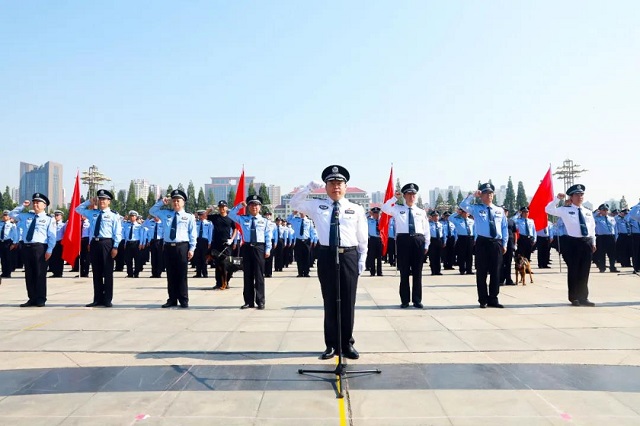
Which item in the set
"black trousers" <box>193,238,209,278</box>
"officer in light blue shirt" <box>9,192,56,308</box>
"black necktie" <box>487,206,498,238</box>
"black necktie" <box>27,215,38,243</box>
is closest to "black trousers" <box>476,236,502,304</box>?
"black necktie" <box>487,206,498,238</box>

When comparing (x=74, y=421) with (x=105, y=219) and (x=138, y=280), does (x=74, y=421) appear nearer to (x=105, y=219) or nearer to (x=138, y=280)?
(x=105, y=219)

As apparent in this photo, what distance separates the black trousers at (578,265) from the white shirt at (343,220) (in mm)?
5729

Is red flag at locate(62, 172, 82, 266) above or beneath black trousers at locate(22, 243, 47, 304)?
above

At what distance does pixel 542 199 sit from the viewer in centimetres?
1277

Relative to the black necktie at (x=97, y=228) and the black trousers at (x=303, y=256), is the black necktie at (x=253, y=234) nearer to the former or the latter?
the black necktie at (x=97, y=228)

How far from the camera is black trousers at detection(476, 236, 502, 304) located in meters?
9.06

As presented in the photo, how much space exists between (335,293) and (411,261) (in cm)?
421

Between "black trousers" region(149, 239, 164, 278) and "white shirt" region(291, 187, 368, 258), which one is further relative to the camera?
"black trousers" region(149, 239, 164, 278)

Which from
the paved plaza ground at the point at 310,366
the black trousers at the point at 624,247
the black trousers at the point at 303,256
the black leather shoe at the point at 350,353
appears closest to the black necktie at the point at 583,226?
the paved plaza ground at the point at 310,366

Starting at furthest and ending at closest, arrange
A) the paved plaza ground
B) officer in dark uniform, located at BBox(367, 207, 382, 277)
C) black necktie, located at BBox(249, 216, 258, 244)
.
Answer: officer in dark uniform, located at BBox(367, 207, 382, 277) < black necktie, located at BBox(249, 216, 258, 244) < the paved plaza ground

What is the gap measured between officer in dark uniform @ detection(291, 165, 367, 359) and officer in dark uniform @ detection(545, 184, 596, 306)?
5.80 m

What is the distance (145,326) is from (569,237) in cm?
852

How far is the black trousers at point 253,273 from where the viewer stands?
9.11 meters

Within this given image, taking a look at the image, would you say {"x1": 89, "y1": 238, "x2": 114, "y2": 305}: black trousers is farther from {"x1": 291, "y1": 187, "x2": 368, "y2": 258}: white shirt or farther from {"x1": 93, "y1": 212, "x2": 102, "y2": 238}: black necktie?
{"x1": 291, "y1": 187, "x2": 368, "y2": 258}: white shirt
